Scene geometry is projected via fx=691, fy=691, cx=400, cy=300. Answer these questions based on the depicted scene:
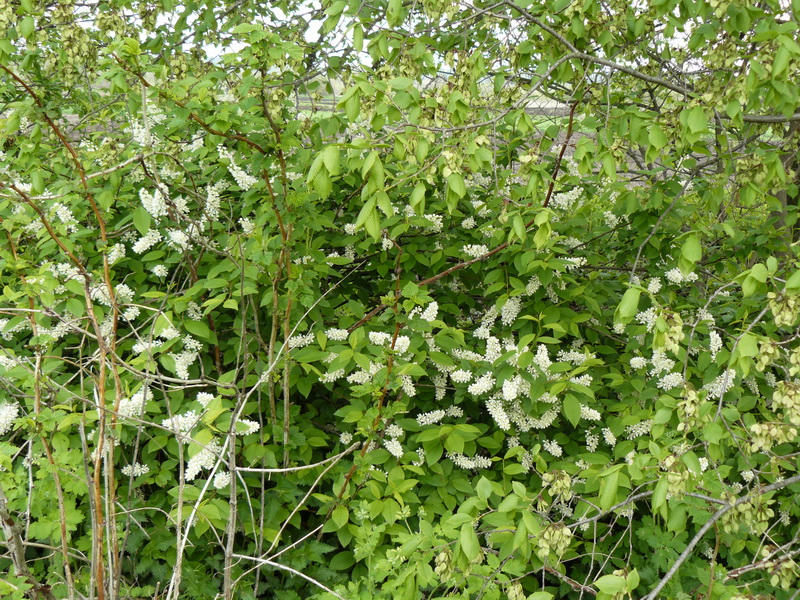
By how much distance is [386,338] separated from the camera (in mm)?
2793

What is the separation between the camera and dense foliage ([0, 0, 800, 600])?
2.23 metres

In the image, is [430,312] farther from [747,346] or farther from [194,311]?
[747,346]

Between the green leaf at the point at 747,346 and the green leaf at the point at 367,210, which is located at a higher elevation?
the green leaf at the point at 367,210

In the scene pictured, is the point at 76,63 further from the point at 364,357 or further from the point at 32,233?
the point at 364,357

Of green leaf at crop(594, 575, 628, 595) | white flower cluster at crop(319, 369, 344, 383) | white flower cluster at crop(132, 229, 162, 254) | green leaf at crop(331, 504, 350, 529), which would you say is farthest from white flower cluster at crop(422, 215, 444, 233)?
green leaf at crop(594, 575, 628, 595)

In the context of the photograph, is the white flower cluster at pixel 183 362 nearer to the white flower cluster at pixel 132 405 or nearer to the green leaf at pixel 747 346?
the white flower cluster at pixel 132 405

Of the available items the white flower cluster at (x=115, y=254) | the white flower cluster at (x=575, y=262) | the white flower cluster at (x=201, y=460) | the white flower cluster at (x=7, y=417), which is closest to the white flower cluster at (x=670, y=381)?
the white flower cluster at (x=575, y=262)

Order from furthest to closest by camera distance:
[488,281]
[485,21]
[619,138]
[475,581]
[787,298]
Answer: [485,21], [488,281], [619,138], [475,581], [787,298]

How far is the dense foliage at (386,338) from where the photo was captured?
2227 mm

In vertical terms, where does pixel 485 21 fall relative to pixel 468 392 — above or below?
above

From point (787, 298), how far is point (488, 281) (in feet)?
4.49

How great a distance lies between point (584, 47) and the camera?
2.98m

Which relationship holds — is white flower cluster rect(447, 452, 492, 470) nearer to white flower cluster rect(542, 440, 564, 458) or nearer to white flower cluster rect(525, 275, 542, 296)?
white flower cluster rect(542, 440, 564, 458)

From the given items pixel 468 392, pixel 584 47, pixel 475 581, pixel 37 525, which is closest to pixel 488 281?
pixel 468 392
